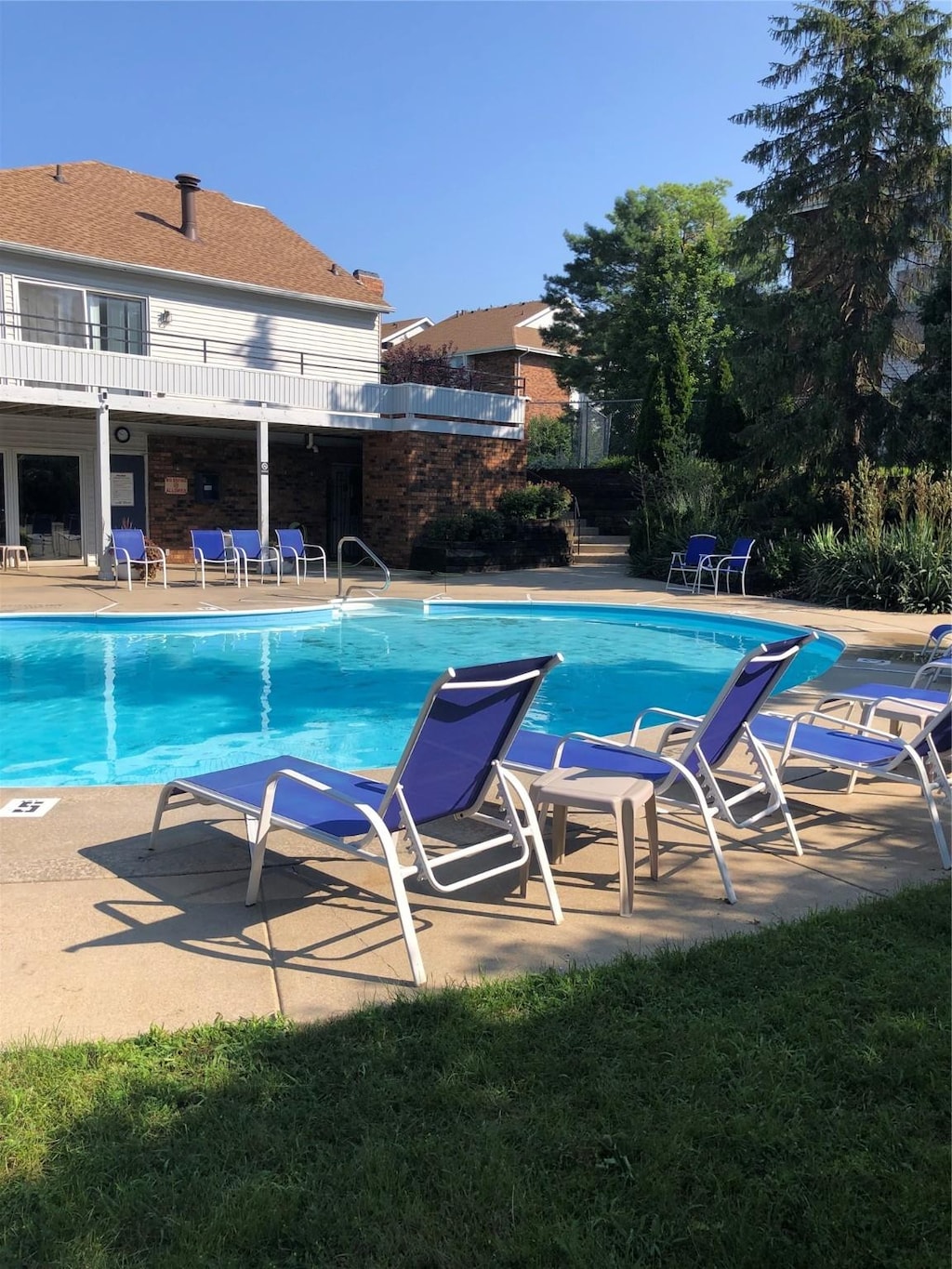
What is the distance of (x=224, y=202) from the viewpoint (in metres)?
25.3

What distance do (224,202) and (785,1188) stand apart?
26.8m

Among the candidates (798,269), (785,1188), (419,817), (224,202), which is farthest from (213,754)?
(224,202)

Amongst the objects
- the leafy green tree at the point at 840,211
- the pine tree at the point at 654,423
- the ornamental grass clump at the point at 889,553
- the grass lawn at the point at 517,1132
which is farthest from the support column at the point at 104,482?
the grass lawn at the point at 517,1132

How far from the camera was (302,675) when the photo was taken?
36.1ft

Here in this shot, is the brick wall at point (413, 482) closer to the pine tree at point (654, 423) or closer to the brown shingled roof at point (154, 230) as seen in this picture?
the pine tree at point (654, 423)

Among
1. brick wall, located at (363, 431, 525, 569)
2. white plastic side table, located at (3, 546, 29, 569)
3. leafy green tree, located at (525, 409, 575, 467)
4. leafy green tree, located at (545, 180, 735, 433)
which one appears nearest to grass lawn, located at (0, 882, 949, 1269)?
brick wall, located at (363, 431, 525, 569)

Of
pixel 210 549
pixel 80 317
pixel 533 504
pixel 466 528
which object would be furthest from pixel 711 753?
pixel 80 317

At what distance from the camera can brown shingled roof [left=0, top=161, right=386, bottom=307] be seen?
20.1 meters

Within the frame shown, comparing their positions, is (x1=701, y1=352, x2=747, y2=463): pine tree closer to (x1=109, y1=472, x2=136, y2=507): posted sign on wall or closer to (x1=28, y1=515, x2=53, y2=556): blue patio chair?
(x1=109, y1=472, x2=136, y2=507): posted sign on wall

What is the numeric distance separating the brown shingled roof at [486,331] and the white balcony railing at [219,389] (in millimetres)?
18104

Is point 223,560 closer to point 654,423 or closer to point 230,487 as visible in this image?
point 230,487

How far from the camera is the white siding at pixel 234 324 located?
19922 mm

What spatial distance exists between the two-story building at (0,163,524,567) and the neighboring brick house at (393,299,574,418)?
15337mm

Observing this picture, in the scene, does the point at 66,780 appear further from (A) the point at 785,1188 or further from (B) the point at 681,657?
(B) the point at 681,657
